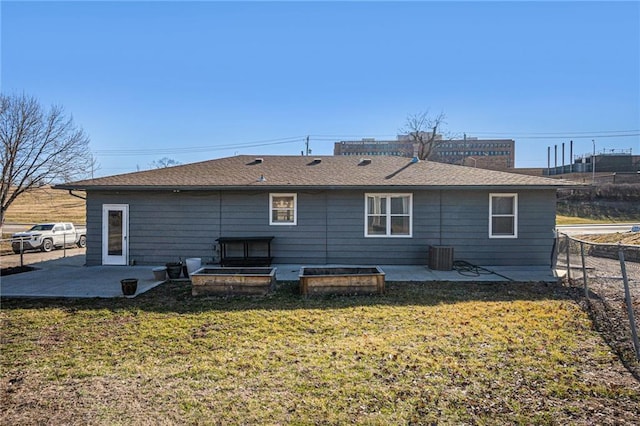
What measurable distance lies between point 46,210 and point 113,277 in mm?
36330

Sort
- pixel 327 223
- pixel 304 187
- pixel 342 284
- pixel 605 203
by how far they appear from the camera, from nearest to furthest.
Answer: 1. pixel 342 284
2. pixel 304 187
3. pixel 327 223
4. pixel 605 203

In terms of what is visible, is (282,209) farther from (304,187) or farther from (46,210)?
(46,210)

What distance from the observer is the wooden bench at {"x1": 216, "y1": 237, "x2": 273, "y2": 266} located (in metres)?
9.73

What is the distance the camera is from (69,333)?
4.83 m

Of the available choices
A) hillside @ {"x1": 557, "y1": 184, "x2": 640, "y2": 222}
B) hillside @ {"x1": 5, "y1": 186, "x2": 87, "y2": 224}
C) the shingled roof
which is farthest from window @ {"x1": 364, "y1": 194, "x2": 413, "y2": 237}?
hillside @ {"x1": 557, "y1": 184, "x2": 640, "y2": 222}

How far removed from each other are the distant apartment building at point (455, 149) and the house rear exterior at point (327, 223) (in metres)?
43.6

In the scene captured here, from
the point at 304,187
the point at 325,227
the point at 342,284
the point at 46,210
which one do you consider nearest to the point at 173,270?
the point at 304,187

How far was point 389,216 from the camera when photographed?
10.4 metres

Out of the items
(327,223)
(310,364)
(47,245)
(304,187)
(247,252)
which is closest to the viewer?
(310,364)

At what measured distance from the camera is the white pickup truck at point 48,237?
51.4 feet

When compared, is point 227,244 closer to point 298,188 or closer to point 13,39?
point 298,188

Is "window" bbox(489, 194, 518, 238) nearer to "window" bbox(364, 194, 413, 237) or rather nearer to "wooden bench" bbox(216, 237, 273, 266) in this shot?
"window" bbox(364, 194, 413, 237)

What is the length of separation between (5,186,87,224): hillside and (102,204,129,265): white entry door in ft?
72.9

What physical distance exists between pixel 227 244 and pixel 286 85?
12.9 meters
